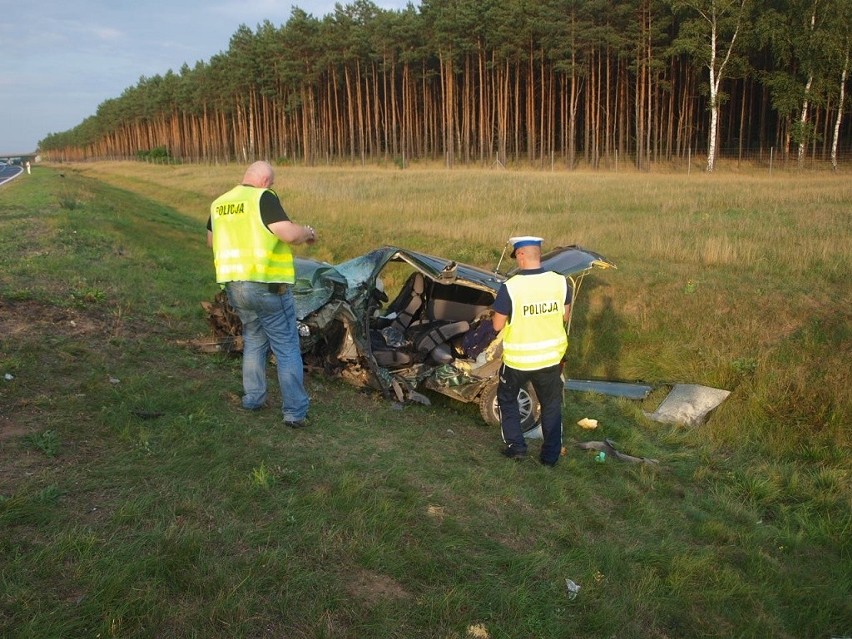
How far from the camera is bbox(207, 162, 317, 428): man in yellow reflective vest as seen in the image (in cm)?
441

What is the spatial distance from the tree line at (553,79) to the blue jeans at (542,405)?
2972 centimetres

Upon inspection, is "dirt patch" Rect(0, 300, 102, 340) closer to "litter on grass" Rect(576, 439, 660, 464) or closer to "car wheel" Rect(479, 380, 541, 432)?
"car wheel" Rect(479, 380, 541, 432)

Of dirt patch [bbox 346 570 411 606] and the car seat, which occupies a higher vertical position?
Answer: the car seat

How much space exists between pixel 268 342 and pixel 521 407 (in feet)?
8.09

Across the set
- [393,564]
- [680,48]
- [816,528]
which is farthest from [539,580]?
[680,48]

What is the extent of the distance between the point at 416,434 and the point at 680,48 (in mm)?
31115

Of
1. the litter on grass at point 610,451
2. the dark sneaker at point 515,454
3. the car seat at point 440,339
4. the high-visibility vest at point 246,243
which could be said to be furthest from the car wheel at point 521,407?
the high-visibility vest at point 246,243

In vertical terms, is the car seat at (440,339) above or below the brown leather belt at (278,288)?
below

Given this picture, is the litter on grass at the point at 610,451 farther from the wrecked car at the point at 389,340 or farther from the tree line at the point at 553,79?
the tree line at the point at 553,79

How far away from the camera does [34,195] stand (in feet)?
62.7

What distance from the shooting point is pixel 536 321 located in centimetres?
469

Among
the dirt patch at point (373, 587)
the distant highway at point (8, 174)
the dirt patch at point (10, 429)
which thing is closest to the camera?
the dirt patch at point (373, 587)

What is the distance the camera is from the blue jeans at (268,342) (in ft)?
14.8

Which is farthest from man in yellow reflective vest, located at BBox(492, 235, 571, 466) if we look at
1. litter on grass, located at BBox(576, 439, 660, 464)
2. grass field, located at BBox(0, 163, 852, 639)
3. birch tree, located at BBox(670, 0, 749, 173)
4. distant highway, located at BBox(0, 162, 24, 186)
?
distant highway, located at BBox(0, 162, 24, 186)
